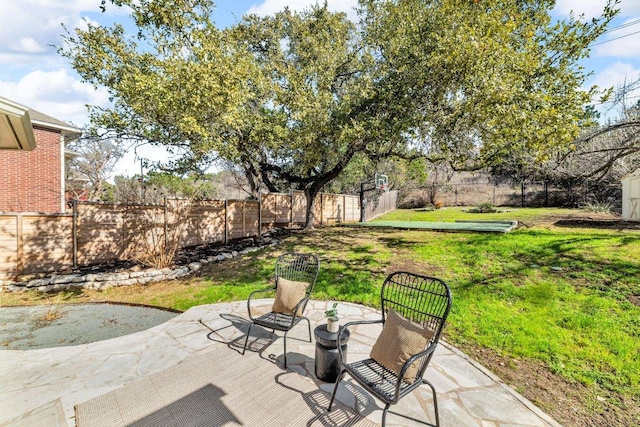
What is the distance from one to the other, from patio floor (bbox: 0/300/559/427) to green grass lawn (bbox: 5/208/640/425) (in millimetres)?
1061

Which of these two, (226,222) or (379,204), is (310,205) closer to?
(226,222)

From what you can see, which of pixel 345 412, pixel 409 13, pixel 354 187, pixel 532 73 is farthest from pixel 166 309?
pixel 354 187

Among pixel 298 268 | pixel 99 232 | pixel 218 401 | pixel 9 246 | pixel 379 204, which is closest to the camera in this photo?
pixel 218 401

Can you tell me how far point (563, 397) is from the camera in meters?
2.70

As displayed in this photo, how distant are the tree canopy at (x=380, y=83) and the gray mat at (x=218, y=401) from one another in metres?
4.85

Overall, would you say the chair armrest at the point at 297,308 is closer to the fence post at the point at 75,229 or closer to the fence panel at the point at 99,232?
the fence panel at the point at 99,232

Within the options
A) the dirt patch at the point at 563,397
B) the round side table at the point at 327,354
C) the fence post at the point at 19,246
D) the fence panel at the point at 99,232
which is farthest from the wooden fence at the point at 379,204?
the round side table at the point at 327,354

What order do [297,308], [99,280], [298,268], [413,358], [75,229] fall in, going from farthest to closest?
[75,229] → [99,280] → [298,268] → [297,308] → [413,358]

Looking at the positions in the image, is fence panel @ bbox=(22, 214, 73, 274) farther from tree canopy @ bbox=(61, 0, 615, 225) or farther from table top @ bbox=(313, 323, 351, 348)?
table top @ bbox=(313, 323, 351, 348)

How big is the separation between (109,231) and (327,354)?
724cm

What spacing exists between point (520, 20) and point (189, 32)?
7381mm

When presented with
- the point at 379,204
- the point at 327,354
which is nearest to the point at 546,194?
the point at 379,204

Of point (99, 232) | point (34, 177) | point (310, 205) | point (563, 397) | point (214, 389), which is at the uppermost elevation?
point (34, 177)

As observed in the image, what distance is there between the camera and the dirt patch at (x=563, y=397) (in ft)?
8.04
